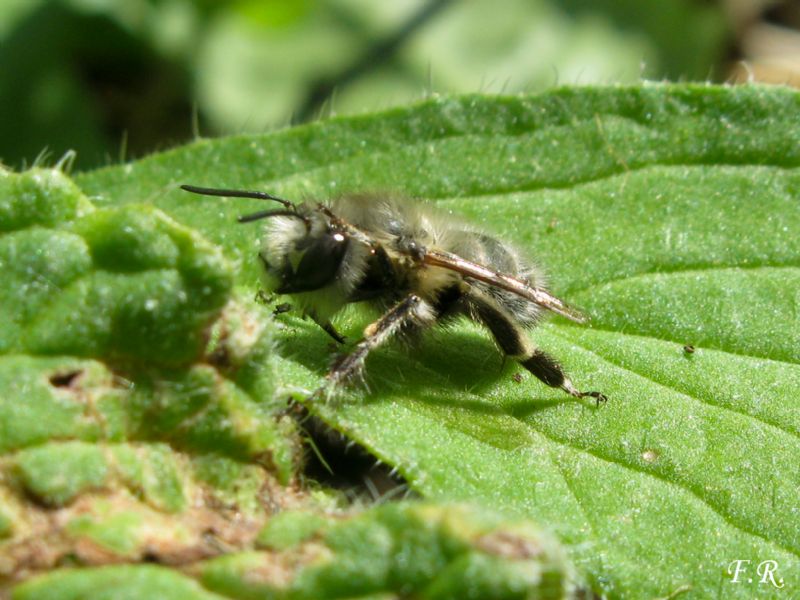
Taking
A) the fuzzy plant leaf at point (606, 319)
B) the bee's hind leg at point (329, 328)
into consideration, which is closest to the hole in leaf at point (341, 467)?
the fuzzy plant leaf at point (606, 319)

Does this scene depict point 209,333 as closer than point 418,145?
Yes

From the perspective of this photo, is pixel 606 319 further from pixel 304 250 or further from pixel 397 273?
pixel 304 250

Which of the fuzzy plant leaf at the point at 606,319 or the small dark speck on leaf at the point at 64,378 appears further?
the fuzzy plant leaf at the point at 606,319

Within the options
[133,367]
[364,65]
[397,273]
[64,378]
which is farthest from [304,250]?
[364,65]

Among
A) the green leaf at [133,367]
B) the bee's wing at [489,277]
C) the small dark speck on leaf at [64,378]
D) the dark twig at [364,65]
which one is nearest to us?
the green leaf at [133,367]

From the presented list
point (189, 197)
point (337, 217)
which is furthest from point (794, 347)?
point (189, 197)

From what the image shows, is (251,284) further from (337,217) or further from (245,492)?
(245,492)

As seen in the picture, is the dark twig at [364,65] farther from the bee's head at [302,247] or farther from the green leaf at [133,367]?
the green leaf at [133,367]
